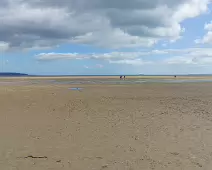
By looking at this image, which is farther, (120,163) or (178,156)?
(178,156)

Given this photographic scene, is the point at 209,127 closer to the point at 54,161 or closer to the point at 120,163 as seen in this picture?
the point at 120,163

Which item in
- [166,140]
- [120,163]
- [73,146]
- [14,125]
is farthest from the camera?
[14,125]

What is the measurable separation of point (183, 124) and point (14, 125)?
287 inches

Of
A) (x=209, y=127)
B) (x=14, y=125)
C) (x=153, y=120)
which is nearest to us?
(x=209, y=127)

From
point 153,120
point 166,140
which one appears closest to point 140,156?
point 166,140

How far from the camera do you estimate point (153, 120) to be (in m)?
13.2

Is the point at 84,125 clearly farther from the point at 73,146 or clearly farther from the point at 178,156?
the point at 178,156

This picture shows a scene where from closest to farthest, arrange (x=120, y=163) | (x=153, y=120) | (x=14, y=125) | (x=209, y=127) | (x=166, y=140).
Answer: (x=120, y=163) → (x=166, y=140) → (x=209, y=127) → (x=14, y=125) → (x=153, y=120)

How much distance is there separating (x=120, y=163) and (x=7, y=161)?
292cm

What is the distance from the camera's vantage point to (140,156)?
7.71m

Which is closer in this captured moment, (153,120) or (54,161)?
(54,161)

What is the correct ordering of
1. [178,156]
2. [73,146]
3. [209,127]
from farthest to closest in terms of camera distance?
[209,127]
[73,146]
[178,156]

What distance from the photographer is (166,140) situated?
9422 mm

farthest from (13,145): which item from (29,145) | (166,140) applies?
(166,140)
